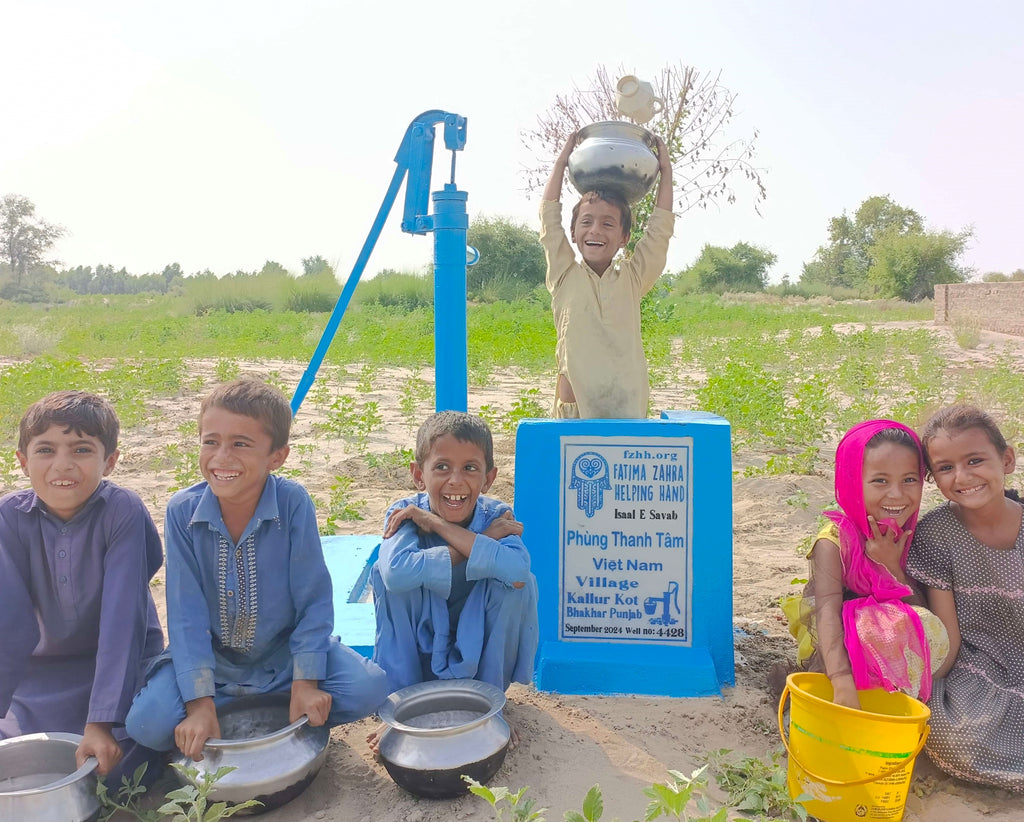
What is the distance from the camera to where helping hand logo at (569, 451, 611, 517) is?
8.51ft

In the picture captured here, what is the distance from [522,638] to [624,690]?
49 cm

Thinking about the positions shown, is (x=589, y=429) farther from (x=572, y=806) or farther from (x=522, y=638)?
(x=572, y=806)

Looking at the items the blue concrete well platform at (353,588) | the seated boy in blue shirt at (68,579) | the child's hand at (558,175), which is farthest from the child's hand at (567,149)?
the seated boy in blue shirt at (68,579)

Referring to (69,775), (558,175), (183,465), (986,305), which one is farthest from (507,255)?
(69,775)

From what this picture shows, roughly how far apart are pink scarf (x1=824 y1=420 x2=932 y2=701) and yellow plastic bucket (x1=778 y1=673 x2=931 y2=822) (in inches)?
5.0

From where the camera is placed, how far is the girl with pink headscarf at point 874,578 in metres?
2.03

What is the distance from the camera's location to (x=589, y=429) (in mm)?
2582

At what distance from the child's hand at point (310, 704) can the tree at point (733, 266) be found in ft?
139

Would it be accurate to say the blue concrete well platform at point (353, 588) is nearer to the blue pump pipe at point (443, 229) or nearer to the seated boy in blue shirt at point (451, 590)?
the seated boy in blue shirt at point (451, 590)

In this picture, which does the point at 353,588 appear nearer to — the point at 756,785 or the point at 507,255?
the point at 756,785

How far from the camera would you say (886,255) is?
3997cm

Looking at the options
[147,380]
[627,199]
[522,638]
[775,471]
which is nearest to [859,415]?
[775,471]

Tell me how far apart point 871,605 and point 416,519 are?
1.26 meters

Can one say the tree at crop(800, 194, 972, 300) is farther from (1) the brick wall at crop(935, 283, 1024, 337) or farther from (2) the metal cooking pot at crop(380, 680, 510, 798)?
(2) the metal cooking pot at crop(380, 680, 510, 798)
